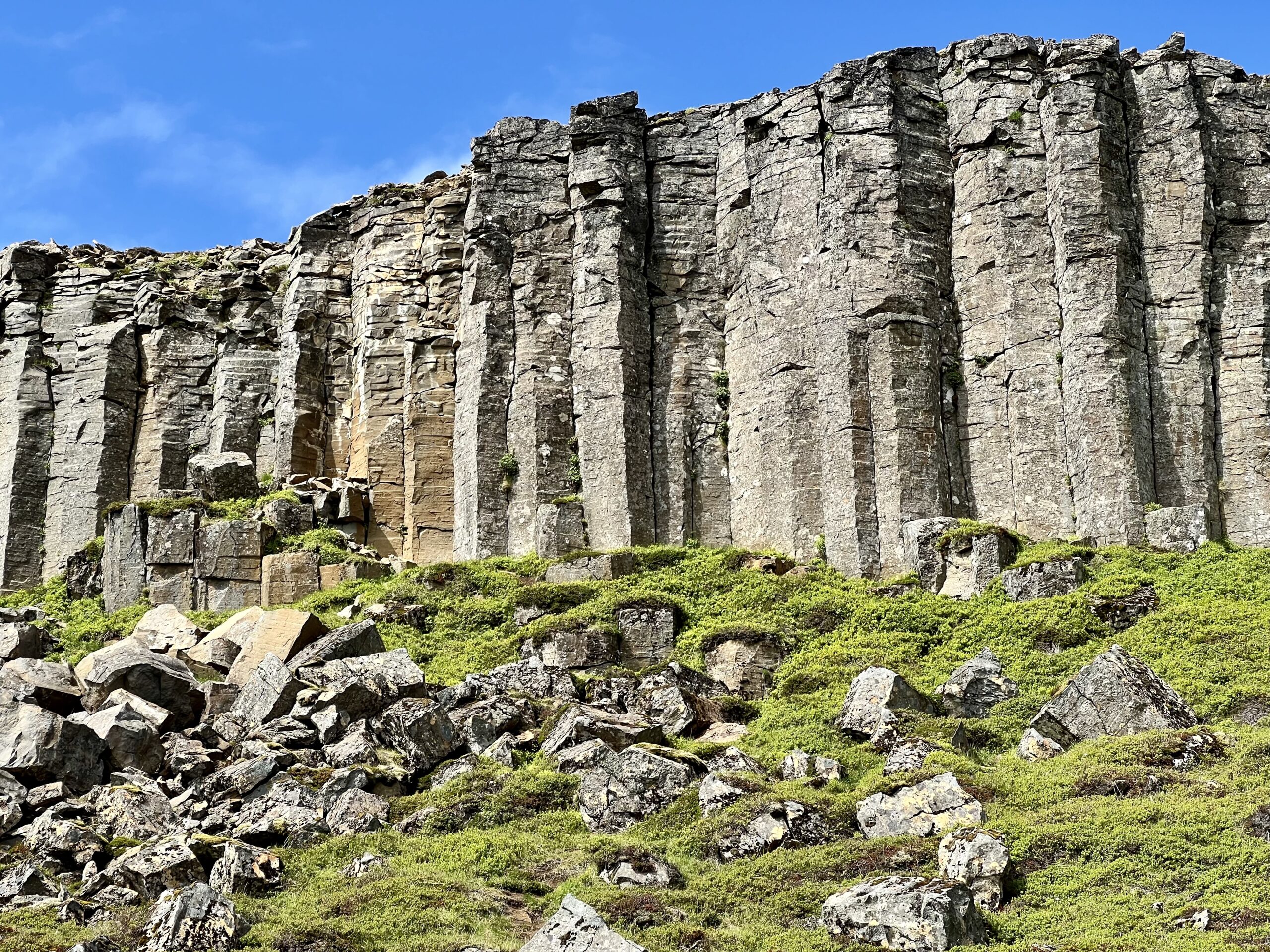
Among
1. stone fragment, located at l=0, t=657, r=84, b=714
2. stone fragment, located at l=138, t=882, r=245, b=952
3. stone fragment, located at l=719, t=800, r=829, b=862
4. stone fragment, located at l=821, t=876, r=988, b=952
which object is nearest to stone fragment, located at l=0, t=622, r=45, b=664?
stone fragment, located at l=0, t=657, r=84, b=714

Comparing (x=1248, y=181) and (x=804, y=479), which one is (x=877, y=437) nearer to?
(x=804, y=479)

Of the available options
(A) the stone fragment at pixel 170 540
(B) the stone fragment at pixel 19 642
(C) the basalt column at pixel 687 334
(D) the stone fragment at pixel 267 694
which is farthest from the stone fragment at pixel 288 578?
(D) the stone fragment at pixel 267 694

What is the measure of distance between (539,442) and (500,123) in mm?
8699

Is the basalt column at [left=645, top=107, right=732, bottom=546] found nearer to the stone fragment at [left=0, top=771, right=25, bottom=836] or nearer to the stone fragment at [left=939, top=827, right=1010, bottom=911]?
the stone fragment at [left=0, top=771, right=25, bottom=836]

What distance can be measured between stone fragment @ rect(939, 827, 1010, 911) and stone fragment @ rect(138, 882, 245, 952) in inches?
306

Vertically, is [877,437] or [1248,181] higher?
[1248,181]

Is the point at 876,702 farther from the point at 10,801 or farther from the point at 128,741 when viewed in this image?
the point at 10,801

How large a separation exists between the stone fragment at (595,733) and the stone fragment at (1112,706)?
5.53 metres

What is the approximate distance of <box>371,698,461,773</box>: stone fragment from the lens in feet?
79.3

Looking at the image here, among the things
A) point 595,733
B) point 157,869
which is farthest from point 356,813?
point 595,733

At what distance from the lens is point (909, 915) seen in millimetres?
17047

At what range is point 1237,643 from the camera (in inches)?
1017

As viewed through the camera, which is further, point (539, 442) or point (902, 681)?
point (539, 442)

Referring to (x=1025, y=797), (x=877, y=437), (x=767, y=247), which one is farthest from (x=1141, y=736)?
(x=767, y=247)
